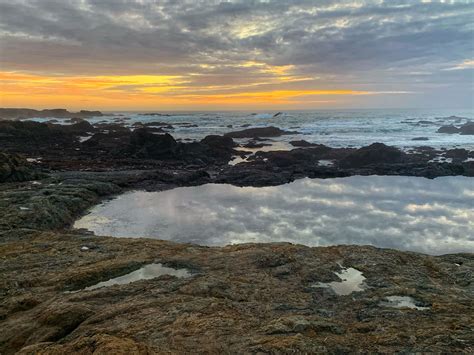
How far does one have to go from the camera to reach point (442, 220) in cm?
1864

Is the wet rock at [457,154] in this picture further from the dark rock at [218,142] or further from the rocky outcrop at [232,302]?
the rocky outcrop at [232,302]

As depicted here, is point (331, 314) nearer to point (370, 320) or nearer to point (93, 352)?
point (370, 320)

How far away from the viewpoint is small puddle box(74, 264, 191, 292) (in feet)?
28.6

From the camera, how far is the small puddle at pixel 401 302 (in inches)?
291

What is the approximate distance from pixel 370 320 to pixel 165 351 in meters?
3.68

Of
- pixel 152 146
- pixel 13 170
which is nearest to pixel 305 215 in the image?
pixel 13 170

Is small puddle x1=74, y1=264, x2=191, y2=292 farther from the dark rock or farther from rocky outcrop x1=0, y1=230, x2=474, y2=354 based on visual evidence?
the dark rock

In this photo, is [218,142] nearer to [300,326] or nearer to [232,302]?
[232,302]

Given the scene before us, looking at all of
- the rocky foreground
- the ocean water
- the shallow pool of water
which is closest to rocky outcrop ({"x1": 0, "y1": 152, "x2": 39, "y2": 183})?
the shallow pool of water

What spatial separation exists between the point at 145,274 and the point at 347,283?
4.84 meters

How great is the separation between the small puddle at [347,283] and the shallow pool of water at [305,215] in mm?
5926

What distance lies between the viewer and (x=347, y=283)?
8797 mm

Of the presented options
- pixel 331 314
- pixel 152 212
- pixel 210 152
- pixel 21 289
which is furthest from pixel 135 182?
pixel 331 314

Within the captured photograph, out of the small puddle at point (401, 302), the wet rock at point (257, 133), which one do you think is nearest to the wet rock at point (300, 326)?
the small puddle at point (401, 302)
